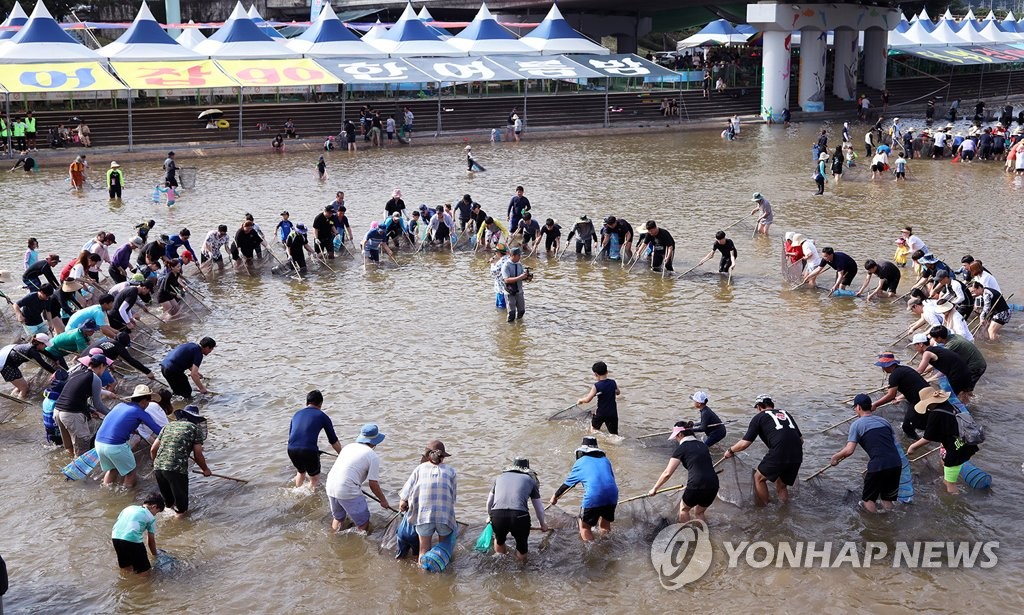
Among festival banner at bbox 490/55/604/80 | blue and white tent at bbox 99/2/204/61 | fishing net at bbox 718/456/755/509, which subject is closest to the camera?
fishing net at bbox 718/456/755/509

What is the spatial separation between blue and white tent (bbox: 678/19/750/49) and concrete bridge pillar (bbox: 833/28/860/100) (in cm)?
1141

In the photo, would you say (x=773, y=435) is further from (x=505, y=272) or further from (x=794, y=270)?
(x=794, y=270)

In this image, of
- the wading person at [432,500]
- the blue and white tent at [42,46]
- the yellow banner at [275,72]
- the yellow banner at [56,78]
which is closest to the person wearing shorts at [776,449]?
the wading person at [432,500]

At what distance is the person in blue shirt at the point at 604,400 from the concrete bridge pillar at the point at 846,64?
4451cm

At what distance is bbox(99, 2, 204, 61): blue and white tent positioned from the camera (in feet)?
126

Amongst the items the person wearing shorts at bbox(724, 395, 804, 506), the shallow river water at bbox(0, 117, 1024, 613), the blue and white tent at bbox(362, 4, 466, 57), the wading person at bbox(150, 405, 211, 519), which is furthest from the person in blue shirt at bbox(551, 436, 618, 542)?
the blue and white tent at bbox(362, 4, 466, 57)

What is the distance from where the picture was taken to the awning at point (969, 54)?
5725 centimetres

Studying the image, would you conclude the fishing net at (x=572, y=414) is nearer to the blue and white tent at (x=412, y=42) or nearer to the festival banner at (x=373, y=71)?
the festival banner at (x=373, y=71)

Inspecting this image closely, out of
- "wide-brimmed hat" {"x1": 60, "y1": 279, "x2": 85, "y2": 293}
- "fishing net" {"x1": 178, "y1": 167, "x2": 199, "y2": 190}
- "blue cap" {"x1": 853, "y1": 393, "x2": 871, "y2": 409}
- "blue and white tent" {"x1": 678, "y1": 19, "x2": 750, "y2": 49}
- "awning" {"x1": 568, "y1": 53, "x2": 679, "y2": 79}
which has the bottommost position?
"blue cap" {"x1": 853, "y1": 393, "x2": 871, "y2": 409}

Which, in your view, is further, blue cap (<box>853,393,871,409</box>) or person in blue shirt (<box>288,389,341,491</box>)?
person in blue shirt (<box>288,389,341,491</box>)

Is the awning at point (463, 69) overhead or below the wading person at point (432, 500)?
overhead

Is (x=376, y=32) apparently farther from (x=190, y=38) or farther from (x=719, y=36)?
(x=719, y=36)

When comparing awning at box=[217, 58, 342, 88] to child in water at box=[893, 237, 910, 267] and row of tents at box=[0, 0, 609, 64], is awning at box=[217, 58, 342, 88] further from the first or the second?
child in water at box=[893, 237, 910, 267]

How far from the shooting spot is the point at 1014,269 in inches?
770
